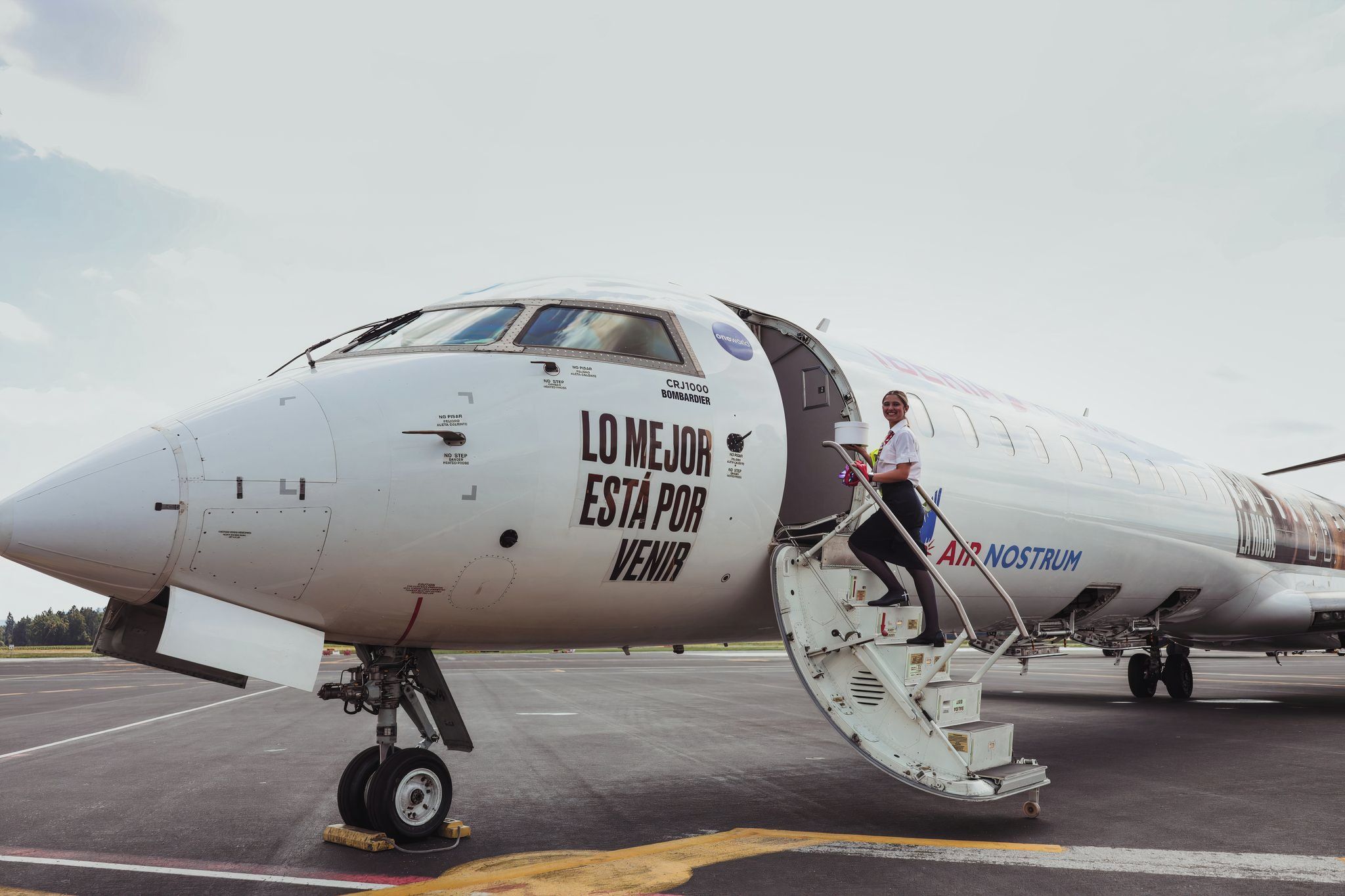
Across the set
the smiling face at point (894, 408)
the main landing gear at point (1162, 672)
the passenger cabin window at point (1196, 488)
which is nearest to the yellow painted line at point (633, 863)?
the smiling face at point (894, 408)

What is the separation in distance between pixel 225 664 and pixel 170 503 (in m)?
0.80

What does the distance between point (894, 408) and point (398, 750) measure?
4.00 metres

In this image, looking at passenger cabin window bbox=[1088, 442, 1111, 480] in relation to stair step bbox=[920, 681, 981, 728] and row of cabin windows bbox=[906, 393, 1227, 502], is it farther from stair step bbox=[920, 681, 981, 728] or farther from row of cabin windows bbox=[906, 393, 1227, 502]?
stair step bbox=[920, 681, 981, 728]

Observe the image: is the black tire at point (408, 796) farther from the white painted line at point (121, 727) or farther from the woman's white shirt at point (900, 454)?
the woman's white shirt at point (900, 454)

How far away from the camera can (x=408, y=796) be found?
5.65 m

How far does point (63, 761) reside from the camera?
10125 millimetres

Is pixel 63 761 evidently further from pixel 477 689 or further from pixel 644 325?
pixel 477 689

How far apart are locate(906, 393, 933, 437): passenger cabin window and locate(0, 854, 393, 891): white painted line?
195 inches

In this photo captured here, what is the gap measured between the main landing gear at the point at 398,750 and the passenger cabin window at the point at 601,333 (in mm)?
2083

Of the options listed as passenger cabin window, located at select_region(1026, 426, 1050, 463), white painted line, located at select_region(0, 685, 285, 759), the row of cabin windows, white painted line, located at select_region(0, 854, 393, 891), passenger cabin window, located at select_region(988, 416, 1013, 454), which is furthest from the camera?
white painted line, located at select_region(0, 685, 285, 759)

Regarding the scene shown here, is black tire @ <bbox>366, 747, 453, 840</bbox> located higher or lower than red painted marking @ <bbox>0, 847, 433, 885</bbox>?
higher

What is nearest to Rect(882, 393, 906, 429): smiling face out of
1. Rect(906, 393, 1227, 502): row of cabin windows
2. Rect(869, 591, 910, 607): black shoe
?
Rect(906, 393, 1227, 502): row of cabin windows

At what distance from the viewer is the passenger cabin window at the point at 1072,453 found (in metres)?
9.60

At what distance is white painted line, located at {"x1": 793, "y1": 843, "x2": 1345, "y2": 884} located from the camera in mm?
Answer: 5230
